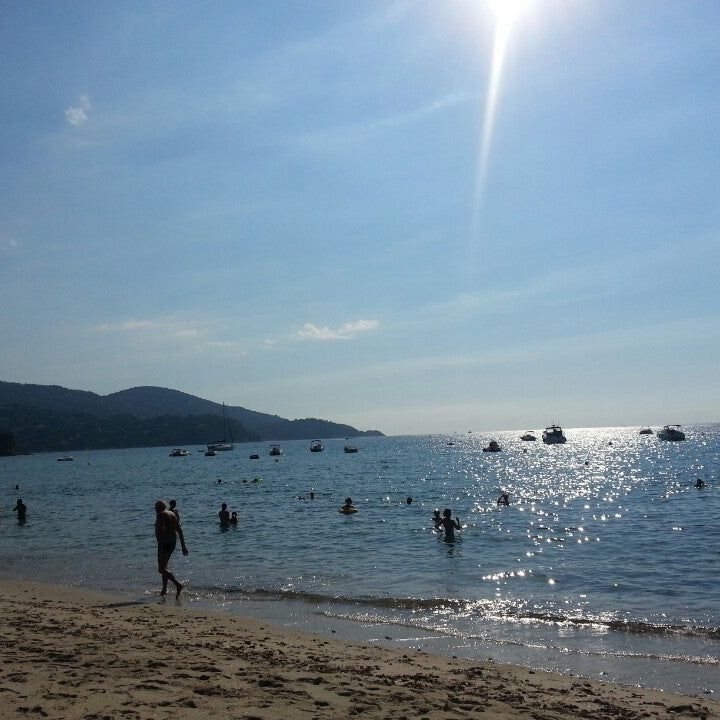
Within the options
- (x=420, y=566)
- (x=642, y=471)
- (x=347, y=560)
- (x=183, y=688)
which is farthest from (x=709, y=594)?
(x=642, y=471)

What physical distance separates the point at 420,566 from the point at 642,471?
5753 centimetres

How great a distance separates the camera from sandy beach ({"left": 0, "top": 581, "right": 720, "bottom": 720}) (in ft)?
23.1

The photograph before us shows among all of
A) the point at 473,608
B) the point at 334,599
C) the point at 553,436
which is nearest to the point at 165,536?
the point at 334,599

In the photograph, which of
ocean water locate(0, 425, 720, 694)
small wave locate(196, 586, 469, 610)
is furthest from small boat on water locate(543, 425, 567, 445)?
small wave locate(196, 586, 469, 610)

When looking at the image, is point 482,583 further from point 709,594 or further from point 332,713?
point 332,713

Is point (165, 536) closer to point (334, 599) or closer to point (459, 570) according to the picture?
point (334, 599)

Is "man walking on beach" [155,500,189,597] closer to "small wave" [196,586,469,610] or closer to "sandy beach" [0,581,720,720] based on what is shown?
"small wave" [196,586,469,610]

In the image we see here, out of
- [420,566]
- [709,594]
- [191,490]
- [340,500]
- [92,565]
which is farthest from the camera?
[191,490]

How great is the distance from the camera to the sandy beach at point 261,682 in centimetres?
705

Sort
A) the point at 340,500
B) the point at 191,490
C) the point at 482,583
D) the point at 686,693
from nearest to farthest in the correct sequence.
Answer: the point at 686,693 < the point at 482,583 < the point at 340,500 < the point at 191,490

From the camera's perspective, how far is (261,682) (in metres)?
8.00

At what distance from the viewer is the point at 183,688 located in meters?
7.60

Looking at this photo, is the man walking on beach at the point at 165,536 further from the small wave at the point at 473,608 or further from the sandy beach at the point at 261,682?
the sandy beach at the point at 261,682

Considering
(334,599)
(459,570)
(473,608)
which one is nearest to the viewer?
(473,608)
